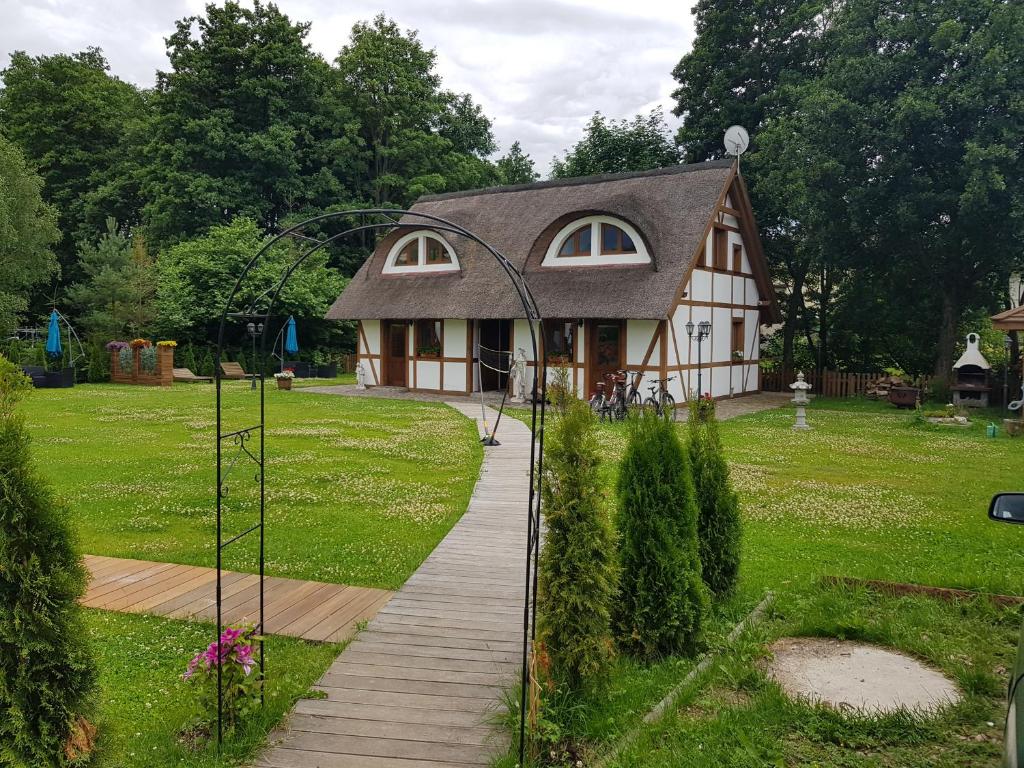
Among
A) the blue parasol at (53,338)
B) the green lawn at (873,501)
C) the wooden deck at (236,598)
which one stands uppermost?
the blue parasol at (53,338)

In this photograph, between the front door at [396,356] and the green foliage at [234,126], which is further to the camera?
the green foliage at [234,126]

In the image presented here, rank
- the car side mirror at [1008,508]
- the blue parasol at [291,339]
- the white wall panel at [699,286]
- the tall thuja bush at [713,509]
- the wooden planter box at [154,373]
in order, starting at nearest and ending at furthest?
the car side mirror at [1008,508], the tall thuja bush at [713,509], the white wall panel at [699,286], the wooden planter box at [154,373], the blue parasol at [291,339]

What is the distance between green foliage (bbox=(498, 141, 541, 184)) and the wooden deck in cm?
4198

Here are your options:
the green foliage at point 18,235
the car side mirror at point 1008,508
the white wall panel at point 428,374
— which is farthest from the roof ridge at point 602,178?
the car side mirror at point 1008,508

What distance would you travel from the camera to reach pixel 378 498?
31.3 feet

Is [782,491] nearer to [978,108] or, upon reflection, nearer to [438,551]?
[438,551]

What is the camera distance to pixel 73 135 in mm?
39625

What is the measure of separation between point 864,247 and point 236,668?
24244 millimetres

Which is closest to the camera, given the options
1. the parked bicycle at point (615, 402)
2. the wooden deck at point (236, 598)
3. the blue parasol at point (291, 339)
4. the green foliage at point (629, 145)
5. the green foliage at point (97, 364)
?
the wooden deck at point (236, 598)

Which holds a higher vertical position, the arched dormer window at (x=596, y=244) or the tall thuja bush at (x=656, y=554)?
the arched dormer window at (x=596, y=244)

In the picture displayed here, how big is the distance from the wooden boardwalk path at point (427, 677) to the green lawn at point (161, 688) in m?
0.16

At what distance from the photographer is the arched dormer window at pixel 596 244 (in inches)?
786

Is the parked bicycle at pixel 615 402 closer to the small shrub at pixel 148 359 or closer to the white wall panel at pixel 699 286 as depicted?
the white wall panel at pixel 699 286

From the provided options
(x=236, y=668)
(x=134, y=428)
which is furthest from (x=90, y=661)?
(x=134, y=428)
